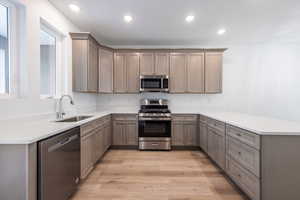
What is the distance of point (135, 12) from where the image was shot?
301cm

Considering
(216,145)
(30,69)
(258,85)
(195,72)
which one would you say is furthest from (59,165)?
(258,85)

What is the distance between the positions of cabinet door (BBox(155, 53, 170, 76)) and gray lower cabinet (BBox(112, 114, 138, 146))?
1.28 m

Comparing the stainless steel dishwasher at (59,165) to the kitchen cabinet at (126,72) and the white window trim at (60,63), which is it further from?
the kitchen cabinet at (126,72)

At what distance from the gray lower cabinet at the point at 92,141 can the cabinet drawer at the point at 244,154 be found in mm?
2075

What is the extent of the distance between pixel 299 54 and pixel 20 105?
6.10m

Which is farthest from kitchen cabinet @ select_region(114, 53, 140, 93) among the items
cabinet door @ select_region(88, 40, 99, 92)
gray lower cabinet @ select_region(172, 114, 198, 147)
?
gray lower cabinet @ select_region(172, 114, 198, 147)

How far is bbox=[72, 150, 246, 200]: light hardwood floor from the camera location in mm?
2266

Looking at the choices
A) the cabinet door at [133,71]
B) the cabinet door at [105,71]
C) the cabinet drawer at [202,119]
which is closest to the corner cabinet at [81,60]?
the cabinet door at [105,71]

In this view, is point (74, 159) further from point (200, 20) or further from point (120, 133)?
point (200, 20)

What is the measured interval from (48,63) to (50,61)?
0.06m

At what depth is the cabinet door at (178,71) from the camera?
14.4 feet

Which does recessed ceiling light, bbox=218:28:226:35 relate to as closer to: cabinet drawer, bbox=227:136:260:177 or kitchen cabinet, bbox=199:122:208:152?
kitchen cabinet, bbox=199:122:208:152

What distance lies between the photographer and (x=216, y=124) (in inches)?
121

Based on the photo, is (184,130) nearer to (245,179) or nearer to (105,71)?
(245,179)
